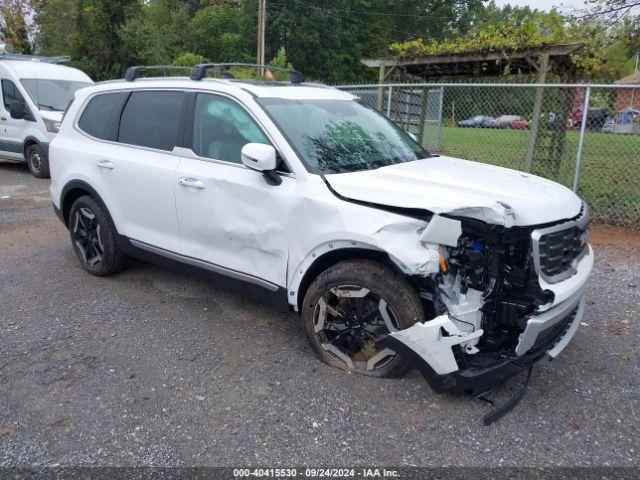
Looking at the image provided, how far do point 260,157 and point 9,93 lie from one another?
10.1 m

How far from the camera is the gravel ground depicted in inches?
109

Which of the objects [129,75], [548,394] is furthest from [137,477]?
[129,75]

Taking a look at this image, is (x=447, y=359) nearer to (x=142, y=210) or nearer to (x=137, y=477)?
(x=137, y=477)

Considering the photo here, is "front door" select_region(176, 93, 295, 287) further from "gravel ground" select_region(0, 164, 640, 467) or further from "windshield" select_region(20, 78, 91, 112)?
"windshield" select_region(20, 78, 91, 112)

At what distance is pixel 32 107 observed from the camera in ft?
35.0

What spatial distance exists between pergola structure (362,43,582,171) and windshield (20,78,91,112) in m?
6.40

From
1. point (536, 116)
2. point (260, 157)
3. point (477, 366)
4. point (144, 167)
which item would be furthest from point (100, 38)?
point (477, 366)

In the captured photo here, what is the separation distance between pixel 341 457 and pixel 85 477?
1.25m

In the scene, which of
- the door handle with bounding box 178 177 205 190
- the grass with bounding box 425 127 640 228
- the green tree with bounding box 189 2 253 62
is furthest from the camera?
the green tree with bounding box 189 2 253 62

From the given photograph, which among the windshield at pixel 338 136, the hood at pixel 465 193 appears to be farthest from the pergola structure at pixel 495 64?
the hood at pixel 465 193

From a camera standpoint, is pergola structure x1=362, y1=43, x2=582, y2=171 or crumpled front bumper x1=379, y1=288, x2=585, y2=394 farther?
pergola structure x1=362, y1=43, x2=582, y2=171

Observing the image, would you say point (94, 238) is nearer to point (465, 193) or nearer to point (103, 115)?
point (103, 115)

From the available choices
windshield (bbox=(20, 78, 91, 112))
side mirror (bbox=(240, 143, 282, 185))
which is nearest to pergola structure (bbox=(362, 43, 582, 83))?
windshield (bbox=(20, 78, 91, 112))

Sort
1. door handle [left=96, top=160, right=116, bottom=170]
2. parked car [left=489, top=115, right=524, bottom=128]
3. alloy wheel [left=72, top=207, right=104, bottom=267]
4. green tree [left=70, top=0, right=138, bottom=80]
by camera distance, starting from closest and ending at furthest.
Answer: door handle [left=96, top=160, right=116, bottom=170], alloy wheel [left=72, top=207, right=104, bottom=267], parked car [left=489, top=115, right=524, bottom=128], green tree [left=70, top=0, right=138, bottom=80]
